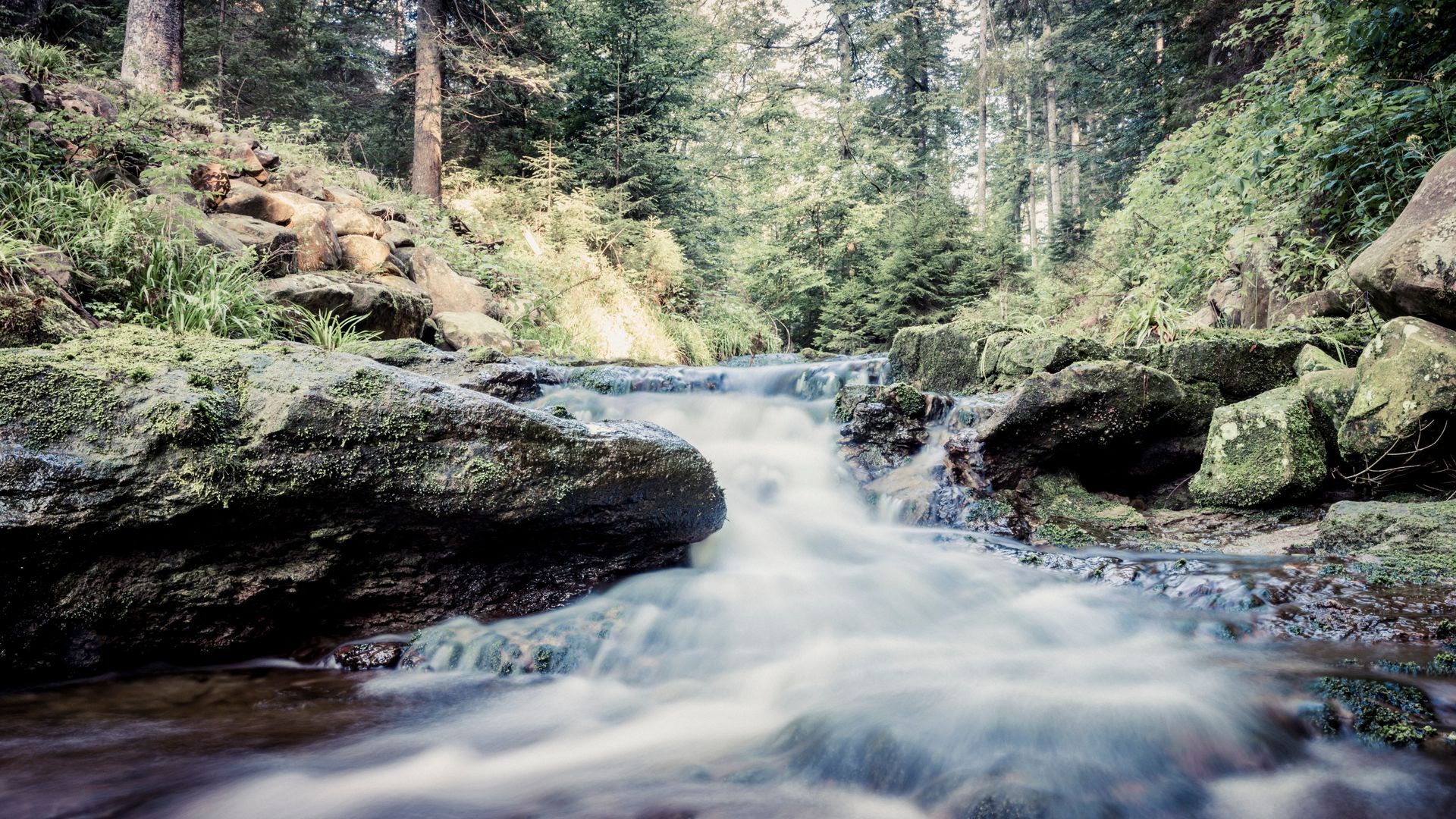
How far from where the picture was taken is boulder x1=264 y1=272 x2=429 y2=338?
21.1 feet

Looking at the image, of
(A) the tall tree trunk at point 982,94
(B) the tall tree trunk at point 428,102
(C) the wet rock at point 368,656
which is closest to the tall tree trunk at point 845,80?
(A) the tall tree trunk at point 982,94

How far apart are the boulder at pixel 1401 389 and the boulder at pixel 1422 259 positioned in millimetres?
140

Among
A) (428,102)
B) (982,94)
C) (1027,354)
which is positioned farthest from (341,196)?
(982,94)

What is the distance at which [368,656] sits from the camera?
10.7ft

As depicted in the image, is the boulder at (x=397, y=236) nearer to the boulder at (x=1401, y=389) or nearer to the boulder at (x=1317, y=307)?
the boulder at (x=1401, y=389)

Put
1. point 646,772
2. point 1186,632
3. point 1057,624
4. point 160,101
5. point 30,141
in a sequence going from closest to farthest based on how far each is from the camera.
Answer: point 646,772 < point 1186,632 < point 1057,624 < point 30,141 < point 160,101

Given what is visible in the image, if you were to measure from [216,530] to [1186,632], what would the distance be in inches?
180

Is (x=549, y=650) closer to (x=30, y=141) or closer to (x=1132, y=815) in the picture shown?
(x=1132, y=815)

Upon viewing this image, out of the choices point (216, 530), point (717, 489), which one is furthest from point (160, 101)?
point (717, 489)

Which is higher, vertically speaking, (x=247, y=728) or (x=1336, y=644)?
(x=1336, y=644)

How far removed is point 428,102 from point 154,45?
14.1ft

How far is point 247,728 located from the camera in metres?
2.66

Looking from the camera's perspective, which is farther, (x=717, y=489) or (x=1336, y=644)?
(x=717, y=489)

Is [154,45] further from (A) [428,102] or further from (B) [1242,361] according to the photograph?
(B) [1242,361]
